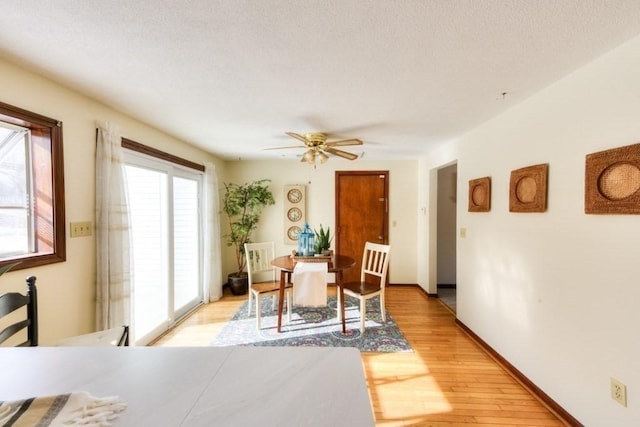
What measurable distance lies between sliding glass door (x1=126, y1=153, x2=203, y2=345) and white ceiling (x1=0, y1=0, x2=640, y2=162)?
713 mm

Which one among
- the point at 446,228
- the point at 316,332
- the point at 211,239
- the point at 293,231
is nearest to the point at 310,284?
the point at 316,332

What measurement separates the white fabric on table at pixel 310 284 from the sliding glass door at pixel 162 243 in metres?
1.43

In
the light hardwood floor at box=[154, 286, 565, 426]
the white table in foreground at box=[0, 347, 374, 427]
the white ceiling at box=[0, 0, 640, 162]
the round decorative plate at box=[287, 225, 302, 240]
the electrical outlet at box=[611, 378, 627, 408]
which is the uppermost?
the white ceiling at box=[0, 0, 640, 162]

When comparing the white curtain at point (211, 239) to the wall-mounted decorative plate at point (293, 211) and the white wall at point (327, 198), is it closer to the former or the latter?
the white wall at point (327, 198)

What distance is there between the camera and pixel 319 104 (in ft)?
7.04

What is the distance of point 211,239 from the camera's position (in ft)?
12.4

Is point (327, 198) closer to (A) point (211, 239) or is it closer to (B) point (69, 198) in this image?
(A) point (211, 239)

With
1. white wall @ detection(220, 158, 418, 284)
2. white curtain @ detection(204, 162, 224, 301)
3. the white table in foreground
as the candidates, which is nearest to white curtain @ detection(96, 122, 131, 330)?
the white table in foreground

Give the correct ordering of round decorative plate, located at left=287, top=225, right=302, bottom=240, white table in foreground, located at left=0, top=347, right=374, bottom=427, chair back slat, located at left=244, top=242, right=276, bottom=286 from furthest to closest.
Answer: round decorative plate, located at left=287, top=225, right=302, bottom=240 < chair back slat, located at left=244, top=242, right=276, bottom=286 < white table in foreground, located at left=0, top=347, right=374, bottom=427

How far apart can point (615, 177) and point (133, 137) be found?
342 cm

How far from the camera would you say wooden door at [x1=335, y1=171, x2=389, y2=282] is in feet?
14.8

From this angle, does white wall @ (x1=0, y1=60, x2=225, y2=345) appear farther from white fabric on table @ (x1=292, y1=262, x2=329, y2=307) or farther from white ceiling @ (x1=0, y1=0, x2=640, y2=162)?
white fabric on table @ (x1=292, y1=262, x2=329, y2=307)

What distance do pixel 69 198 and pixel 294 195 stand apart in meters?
2.99

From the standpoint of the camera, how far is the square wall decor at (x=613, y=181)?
4.26 ft
